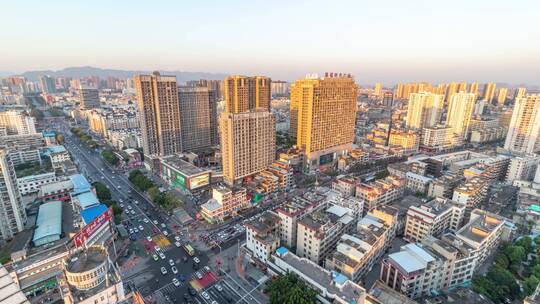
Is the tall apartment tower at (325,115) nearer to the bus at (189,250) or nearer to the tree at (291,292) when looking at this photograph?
the bus at (189,250)

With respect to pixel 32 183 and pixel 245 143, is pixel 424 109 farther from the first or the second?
pixel 32 183

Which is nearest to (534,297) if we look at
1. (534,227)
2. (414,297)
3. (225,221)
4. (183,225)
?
(414,297)

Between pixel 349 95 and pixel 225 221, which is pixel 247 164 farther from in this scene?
pixel 349 95

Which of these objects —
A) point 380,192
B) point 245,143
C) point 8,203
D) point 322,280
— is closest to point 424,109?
point 380,192

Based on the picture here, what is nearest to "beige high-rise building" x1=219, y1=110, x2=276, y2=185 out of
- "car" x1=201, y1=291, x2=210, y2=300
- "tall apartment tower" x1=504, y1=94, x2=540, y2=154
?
"car" x1=201, y1=291, x2=210, y2=300

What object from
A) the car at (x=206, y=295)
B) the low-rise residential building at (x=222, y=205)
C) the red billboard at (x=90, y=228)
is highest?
the red billboard at (x=90, y=228)

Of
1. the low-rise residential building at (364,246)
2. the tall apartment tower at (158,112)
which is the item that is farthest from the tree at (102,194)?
the low-rise residential building at (364,246)
